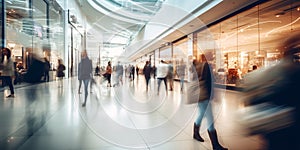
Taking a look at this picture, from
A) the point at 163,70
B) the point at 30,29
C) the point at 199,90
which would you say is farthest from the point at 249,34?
the point at 30,29

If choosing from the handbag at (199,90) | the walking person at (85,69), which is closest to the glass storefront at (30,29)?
the walking person at (85,69)

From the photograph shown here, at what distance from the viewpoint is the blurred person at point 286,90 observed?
5.14 feet

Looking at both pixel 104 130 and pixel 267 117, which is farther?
pixel 104 130

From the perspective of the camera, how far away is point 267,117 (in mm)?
1695

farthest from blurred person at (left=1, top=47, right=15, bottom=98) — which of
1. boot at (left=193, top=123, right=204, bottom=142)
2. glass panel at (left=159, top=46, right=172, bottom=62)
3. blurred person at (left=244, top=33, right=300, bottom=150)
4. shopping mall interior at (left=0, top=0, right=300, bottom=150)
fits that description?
glass panel at (left=159, top=46, right=172, bottom=62)

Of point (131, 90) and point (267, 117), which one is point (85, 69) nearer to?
point (131, 90)

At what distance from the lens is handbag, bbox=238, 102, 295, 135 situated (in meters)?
1.62

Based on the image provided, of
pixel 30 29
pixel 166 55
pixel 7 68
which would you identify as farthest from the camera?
pixel 166 55

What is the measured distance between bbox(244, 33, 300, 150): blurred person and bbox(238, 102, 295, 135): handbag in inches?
0.8

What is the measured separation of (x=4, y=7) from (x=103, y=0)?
13.4 metres

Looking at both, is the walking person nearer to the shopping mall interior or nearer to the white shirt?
→ the shopping mall interior

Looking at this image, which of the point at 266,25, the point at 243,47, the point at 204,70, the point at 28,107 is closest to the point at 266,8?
the point at 266,25

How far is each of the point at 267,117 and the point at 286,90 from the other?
0.27m

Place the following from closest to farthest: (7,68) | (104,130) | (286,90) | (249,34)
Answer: (286,90) < (104,130) < (7,68) < (249,34)
